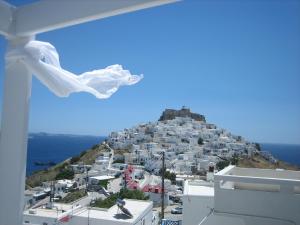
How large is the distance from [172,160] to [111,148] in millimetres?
9644

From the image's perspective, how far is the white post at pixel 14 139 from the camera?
1297 mm

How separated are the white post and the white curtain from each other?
6 centimetres

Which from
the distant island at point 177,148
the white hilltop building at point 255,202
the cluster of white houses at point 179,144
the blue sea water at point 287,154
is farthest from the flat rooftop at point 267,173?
A: the blue sea water at point 287,154

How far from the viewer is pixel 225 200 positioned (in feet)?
7.44

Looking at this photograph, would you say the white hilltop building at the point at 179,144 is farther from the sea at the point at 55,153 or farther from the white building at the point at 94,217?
the white building at the point at 94,217

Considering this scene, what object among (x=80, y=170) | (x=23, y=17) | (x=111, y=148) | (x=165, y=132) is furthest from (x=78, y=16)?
(x=165, y=132)

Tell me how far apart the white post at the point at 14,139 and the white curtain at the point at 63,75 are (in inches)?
2.5

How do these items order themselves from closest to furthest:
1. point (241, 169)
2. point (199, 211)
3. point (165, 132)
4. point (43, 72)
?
point (43, 72), point (241, 169), point (199, 211), point (165, 132)

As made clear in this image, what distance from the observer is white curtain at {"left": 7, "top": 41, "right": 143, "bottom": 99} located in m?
1.28

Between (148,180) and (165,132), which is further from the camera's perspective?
(165,132)

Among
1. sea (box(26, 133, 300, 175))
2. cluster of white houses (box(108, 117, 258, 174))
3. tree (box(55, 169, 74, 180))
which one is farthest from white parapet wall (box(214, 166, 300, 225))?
cluster of white houses (box(108, 117, 258, 174))

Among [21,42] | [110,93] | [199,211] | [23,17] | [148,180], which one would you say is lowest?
[148,180]

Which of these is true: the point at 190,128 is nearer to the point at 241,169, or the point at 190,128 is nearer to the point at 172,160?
the point at 172,160

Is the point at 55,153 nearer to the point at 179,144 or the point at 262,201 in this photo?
the point at 179,144
